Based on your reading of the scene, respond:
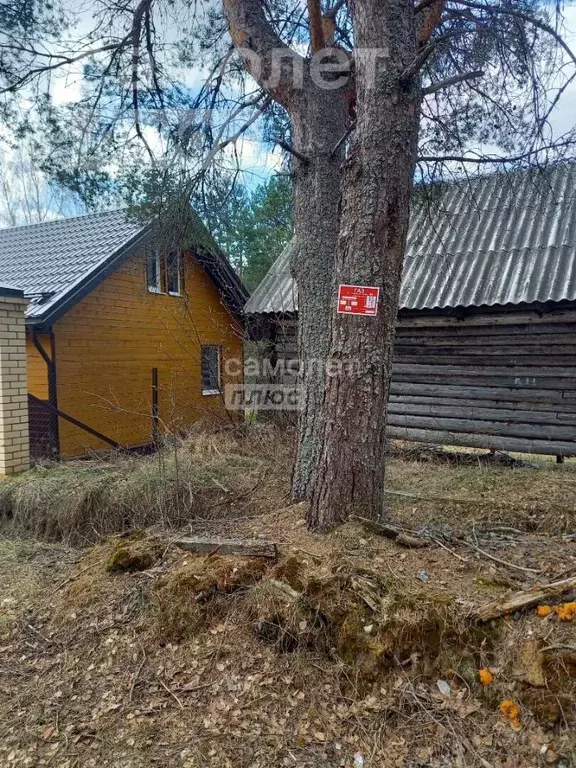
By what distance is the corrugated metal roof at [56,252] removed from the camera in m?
8.06

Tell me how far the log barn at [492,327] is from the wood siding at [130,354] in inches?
129

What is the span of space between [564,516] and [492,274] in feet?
13.3

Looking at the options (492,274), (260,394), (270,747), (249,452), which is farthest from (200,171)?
(270,747)

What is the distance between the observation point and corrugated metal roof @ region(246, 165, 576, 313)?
6238mm

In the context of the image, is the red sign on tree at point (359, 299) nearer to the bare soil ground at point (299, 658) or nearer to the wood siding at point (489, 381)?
the bare soil ground at point (299, 658)

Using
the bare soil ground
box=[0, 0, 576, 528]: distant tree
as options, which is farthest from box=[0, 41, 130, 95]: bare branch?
the bare soil ground

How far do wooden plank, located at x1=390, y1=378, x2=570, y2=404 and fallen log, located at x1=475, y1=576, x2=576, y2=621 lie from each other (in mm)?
4855

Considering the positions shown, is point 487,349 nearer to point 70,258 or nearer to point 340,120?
point 340,120

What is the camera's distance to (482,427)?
6.88 metres

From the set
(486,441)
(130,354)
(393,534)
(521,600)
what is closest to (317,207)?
(393,534)

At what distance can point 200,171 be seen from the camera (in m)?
4.92

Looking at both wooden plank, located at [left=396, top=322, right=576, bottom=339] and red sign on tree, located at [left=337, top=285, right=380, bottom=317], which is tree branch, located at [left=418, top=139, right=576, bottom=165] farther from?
wooden plank, located at [left=396, top=322, right=576, bottom=339]

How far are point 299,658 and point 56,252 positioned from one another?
995cm

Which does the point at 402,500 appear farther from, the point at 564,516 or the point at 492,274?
the point at 492,274
